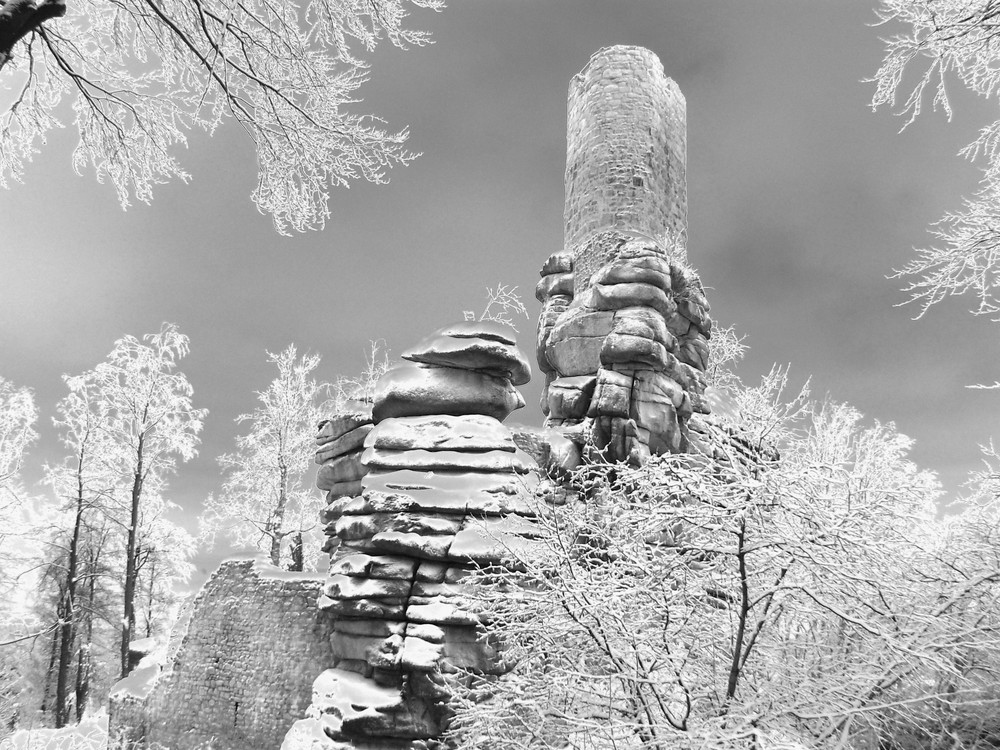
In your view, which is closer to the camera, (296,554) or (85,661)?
(296,554)

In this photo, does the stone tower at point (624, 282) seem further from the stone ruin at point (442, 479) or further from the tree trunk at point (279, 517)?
the tree trunk at point (279, 517)

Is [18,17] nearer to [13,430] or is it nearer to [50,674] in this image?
[13,430]

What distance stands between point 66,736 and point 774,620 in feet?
27.1

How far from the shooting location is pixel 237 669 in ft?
28.0

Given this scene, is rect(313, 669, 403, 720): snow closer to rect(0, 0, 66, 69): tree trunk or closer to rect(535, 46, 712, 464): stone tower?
rect(535, 46, 712, 464): stone tower

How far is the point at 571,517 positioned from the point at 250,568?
206 inches

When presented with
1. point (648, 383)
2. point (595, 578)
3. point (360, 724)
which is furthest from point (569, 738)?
point (648, 383)

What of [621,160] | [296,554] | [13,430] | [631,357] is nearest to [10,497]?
[13,430]

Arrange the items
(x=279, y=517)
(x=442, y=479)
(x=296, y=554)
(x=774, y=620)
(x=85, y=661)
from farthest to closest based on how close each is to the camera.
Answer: (x=279, y=517), (x=85, y=661), (x=296, y=554), (x=442, y=479), (x=774, y=620)

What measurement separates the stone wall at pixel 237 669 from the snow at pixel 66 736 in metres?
0.46

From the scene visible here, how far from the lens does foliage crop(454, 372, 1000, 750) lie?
3189 millimetres

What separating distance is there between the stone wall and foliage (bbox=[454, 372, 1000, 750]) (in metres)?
5.03

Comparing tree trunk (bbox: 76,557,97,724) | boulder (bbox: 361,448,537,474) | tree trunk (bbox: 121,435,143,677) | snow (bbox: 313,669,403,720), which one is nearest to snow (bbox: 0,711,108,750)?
tree trunk (bbox: 121,435,143,677)

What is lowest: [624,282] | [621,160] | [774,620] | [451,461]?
[774,620]
